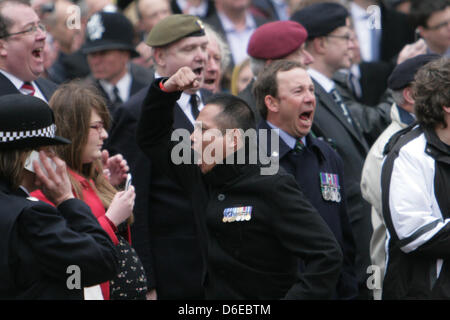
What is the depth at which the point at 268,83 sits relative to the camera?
16.7 ft

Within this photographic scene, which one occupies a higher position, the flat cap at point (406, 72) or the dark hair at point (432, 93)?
the dark hair at point (432, 93)

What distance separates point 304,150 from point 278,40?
1.29 metres

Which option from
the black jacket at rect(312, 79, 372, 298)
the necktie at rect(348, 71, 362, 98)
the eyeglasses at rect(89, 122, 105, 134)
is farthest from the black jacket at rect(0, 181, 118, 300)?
the necktie at rect(348, 71, 362, 98)

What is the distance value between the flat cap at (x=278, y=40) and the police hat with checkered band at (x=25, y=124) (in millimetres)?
2507

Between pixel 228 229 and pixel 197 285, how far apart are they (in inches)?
55.5

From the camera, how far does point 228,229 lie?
4090 mm

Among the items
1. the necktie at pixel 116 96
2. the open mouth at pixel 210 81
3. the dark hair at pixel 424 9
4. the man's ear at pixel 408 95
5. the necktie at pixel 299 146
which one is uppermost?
the necktie at pixel 299 146

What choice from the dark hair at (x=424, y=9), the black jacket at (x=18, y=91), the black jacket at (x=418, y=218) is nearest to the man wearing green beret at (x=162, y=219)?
the black jacket at (x=18, y=91)

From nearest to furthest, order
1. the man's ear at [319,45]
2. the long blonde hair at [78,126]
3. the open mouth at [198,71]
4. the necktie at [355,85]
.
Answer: the long blonde hair at [78,126] < the open mouth at [198,71] < the man's ear at [319,45] < the necktie at [355,85]

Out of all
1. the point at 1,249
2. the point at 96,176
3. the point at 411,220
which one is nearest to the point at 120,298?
the point at 96,176

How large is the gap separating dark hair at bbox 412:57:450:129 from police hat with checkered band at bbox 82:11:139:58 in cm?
324

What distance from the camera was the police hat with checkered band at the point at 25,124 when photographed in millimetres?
3660

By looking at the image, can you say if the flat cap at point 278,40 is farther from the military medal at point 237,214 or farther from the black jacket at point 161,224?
the military medal at point 237,214
